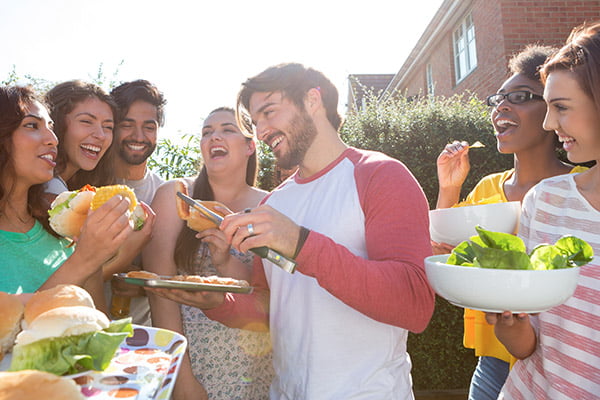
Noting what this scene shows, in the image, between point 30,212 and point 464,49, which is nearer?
point 30,212

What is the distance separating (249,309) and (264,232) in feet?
3.19

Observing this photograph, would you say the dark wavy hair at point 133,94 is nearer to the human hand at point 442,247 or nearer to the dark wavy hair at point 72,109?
the dark wavy hair at point 72,109

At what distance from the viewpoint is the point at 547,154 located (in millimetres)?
3215

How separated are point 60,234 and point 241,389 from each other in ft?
4.75

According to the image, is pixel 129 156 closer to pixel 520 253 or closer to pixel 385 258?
pixel 385 258

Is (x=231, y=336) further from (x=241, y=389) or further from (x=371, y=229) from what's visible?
(x=371, y=229)

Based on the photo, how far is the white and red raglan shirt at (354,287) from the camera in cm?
174

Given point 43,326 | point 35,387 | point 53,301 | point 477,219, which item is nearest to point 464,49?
point 477,219

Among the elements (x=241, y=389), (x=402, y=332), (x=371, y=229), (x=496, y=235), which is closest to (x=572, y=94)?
(x=496, y=235)

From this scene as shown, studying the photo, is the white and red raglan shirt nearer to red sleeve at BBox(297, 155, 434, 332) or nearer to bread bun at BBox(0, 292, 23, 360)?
red sleeve at BBox(297, 155, 434, 332)

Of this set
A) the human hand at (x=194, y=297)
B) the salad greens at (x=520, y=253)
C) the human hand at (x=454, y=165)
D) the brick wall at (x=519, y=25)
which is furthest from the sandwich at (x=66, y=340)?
the brick wall at (x=519, y=25)

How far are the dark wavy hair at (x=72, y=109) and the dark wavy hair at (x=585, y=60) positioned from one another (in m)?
3.22

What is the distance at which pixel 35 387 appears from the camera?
3.09ft

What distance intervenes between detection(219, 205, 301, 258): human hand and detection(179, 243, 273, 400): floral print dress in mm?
1268
